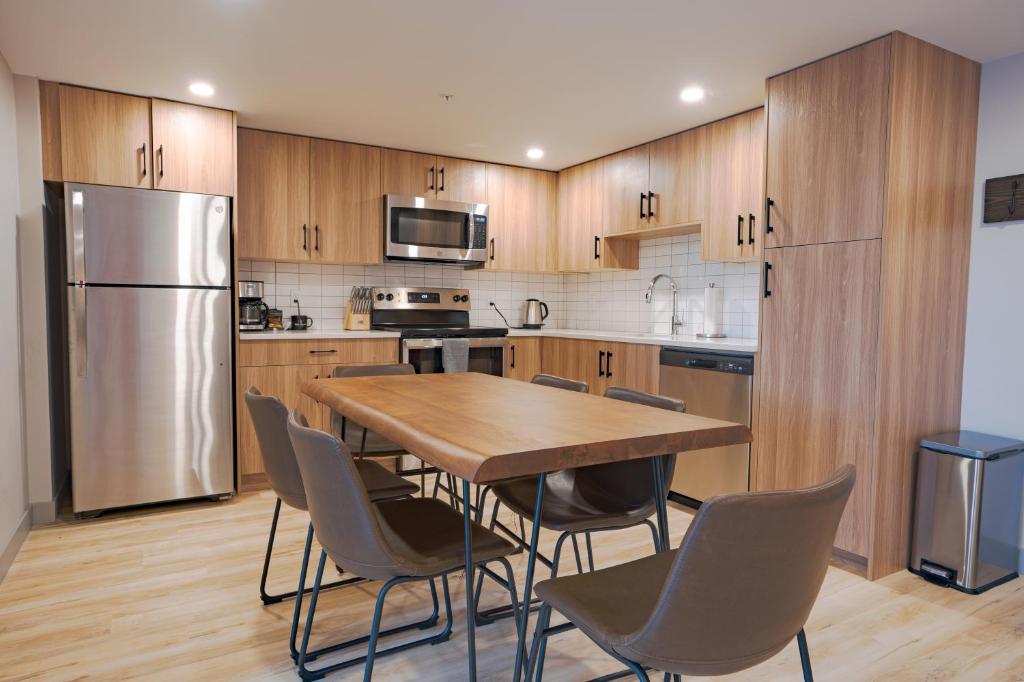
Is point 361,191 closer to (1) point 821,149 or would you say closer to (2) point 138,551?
(2) point 138,551

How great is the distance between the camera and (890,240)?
101 inches

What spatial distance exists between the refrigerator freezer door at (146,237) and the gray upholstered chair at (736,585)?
298 centimetres

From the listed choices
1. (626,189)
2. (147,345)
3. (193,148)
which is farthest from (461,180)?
(147,345)

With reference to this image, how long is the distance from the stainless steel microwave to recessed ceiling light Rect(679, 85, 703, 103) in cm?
181

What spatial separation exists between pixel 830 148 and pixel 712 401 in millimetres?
1332

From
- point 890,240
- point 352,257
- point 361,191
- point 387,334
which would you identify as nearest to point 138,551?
point 387,334

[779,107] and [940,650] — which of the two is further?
[779,107]

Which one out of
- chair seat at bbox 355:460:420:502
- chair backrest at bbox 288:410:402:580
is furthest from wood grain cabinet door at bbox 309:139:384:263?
chair backrest at bbox 288:410:402:580

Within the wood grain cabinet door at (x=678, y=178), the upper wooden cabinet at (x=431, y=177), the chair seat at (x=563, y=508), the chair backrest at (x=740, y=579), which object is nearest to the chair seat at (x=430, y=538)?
the chair seat at (x=563, y=508)

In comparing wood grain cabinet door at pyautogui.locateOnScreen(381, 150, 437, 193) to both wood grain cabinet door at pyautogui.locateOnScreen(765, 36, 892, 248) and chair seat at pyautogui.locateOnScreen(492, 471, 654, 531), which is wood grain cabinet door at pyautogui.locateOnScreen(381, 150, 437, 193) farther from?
chair seat at pyautogui.locateOnScreen(492, 471, 654, 531)

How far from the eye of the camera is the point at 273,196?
13.3 feet

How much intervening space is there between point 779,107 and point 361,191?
104 inches

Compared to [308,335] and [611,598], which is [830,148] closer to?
[611,598]

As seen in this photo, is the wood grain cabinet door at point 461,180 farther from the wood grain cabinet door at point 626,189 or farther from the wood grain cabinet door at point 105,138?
the wood grain cabinet door at point 105,138
